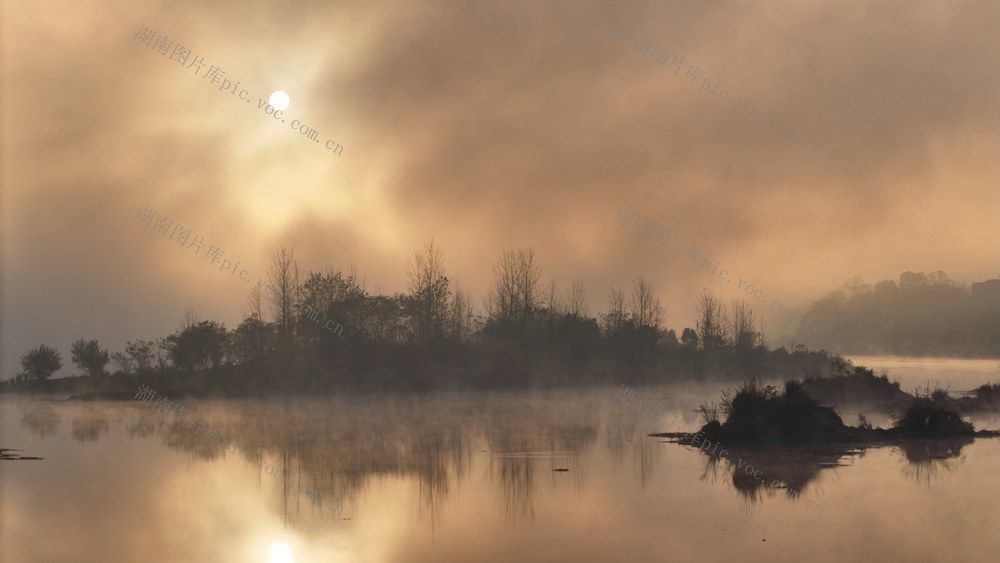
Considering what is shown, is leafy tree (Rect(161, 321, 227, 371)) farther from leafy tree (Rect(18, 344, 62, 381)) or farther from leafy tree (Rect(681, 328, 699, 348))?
leafy tree (Rect(681, 328, 699, 348))

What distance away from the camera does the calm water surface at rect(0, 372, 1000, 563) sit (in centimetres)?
1151

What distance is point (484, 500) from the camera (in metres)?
15.0

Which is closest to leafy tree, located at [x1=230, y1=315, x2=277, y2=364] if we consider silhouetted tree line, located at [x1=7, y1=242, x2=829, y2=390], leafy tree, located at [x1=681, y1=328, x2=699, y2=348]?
silhouetted tree line, located at [x1=7, y1=242, x2=829, y2=390]

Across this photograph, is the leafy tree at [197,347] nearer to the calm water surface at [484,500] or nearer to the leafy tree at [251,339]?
the leafy tree at [251,339]

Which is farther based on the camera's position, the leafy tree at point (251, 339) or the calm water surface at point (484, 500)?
the leafy tree at point (251, 339)

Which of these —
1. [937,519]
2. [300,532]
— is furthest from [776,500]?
[300,532]

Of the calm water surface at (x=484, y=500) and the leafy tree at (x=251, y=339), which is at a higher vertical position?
the leafy tree at (x=251, y=339)

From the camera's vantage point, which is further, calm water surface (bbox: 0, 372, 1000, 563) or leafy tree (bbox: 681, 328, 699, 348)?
leafy tree (bbox: 681, 328, 699, 348)

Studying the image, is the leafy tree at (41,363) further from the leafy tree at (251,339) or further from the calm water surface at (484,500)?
the calm water surface at (484,500)

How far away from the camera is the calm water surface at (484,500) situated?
11508 millimetres

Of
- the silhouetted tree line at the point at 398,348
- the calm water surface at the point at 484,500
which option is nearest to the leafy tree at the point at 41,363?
the silhouetted tree line at the point at 398,348

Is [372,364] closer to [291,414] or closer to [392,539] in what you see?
[291,414]

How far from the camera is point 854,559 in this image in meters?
10.7

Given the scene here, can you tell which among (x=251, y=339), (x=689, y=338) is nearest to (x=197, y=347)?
(x=251, y=339)
